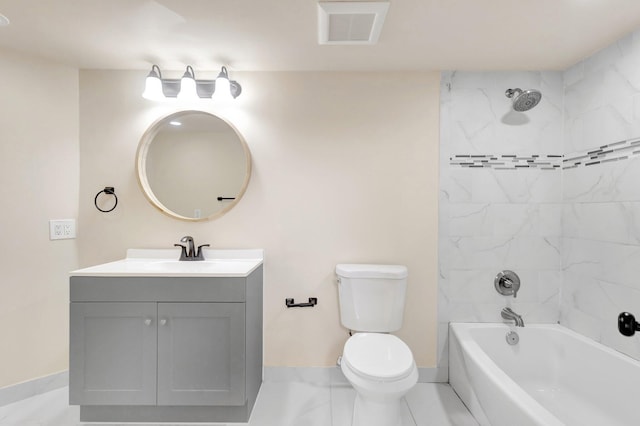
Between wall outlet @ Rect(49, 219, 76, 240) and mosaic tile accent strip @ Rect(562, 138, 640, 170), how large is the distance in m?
3.27

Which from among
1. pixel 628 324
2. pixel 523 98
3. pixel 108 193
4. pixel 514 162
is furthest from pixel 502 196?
pixel 108 193

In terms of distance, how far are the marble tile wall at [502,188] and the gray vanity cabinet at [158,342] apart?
1489mm

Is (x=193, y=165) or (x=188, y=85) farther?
(x=193, y=165)

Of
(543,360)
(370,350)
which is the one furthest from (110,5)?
(543,360)

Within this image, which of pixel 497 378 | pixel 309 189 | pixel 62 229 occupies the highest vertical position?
pixel 309 189

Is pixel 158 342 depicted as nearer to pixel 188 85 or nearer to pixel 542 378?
pixel 188 85

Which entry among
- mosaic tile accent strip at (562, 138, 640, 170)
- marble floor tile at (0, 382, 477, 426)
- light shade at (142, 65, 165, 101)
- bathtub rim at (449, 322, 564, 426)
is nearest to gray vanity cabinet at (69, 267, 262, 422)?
marble floor tile at (0, 382, 477, 426)

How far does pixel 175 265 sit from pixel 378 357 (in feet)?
4.27

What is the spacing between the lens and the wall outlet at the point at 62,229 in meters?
1.85

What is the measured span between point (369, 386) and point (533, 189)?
164 cm

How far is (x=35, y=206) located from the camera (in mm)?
1801

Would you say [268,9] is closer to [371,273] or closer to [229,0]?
[229,0]

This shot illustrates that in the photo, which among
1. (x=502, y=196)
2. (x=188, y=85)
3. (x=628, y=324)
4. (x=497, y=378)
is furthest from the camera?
(x=502, y=196)

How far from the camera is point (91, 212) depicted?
1977mm
